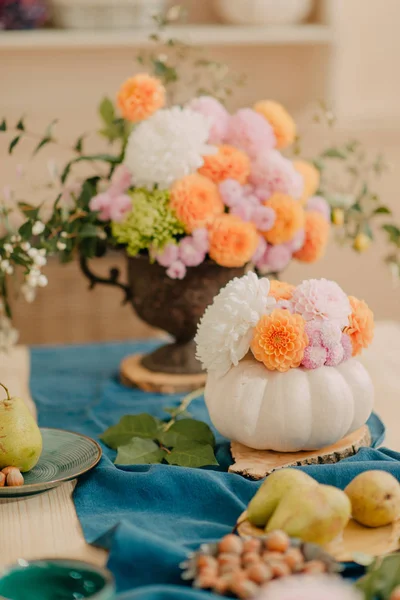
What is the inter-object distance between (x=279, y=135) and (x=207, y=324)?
19.8 inches

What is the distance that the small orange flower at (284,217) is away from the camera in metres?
1.48

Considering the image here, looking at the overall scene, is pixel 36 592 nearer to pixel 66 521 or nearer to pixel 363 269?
pixel 66 521

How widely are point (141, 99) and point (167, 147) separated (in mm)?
118

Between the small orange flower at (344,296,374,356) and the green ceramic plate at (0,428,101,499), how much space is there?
38 centimetres

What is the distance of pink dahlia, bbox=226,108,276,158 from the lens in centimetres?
151

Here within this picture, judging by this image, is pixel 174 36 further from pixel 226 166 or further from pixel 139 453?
pixel 139 453

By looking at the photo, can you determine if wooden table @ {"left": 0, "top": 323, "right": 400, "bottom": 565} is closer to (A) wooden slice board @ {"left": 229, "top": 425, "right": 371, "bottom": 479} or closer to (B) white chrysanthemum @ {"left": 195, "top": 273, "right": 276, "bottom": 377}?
(A) wooden slice board @ {"left": 229, "top": 425, "right": 371, "bottom": 479}

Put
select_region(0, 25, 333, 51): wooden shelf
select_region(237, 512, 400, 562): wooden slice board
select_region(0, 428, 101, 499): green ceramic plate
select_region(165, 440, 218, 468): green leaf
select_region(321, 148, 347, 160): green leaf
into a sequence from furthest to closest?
1. select_region(0, 25, 333, 51): wooden shelf
2. select_region(321, 148, 347, 160): green leaf
3. select_region(165, 440, 218, 468): green leaf
4. select_region(0, 428, 101, 499): green ceramic plate
5. select_region(237, 512, 400, 562): wooden slice board

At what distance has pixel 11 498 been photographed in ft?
3.62

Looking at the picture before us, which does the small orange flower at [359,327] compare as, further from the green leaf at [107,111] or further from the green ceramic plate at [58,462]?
the green leaf at [107,111]

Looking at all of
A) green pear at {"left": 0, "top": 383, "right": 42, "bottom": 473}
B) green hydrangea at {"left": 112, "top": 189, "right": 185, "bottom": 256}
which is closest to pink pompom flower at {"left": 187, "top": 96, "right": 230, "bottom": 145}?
green hydrangea at {"left": 112, "top": 189, "right": 185, "bottom": 256}

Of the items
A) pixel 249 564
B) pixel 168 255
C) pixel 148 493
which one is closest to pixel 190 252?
pixel 168 255

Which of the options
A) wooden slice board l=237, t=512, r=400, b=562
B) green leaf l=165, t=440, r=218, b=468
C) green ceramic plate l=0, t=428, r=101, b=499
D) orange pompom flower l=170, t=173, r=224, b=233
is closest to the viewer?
wooden slice board l=237, t=512, r=400, b=562

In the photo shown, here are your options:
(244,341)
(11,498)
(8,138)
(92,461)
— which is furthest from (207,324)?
(8,138)
